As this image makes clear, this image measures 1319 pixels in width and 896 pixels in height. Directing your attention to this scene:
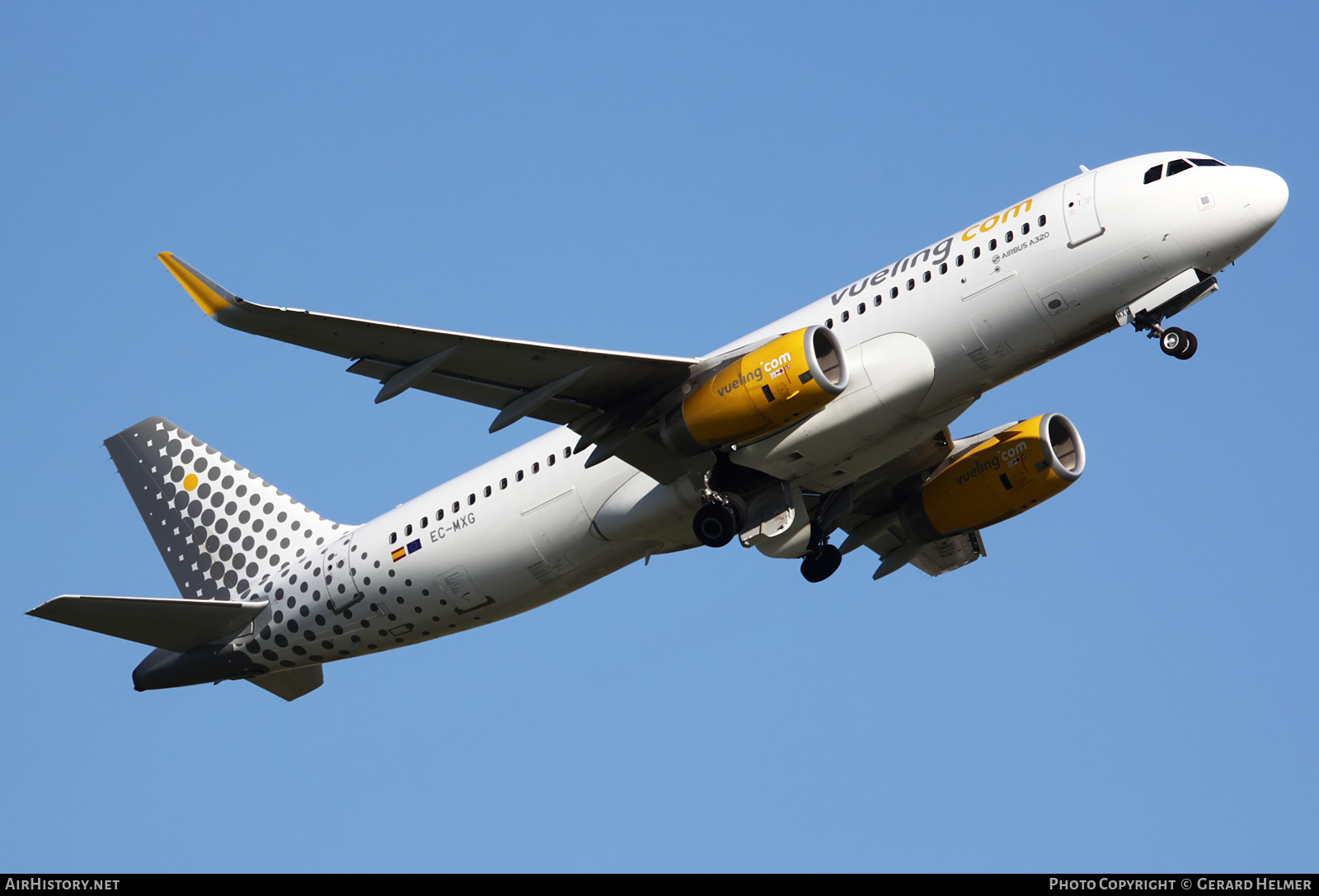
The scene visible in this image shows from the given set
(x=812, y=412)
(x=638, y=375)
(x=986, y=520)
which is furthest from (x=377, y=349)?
(x=986, y=520)

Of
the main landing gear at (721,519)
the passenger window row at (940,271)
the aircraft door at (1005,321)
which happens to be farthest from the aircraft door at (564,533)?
the aircraft door at (1005,321)

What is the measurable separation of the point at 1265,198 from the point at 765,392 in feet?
29.6

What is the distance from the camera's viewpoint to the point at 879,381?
2594 centimetres

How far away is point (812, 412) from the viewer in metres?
25.7

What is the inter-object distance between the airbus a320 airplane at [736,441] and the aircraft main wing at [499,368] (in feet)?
0.14

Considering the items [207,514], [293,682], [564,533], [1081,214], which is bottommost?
[293,682]

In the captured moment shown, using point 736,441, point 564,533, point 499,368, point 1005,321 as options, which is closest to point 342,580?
point 564,533

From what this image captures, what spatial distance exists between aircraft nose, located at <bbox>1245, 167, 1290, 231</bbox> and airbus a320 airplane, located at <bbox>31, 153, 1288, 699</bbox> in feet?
0.13

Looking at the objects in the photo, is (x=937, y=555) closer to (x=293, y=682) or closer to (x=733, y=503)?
(x=733, y=503)

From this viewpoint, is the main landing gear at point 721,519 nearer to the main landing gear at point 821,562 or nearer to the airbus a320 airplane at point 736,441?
the airbus a320 airplane at point 736,441

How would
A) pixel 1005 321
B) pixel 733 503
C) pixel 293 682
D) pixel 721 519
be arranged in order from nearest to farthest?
pixel 1005 321, pixel 721 519, pixel 733 503, pixel 293 682

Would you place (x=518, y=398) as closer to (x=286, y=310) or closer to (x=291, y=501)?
(x=286, y=310)

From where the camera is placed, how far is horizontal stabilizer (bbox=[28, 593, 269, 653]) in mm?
28062
